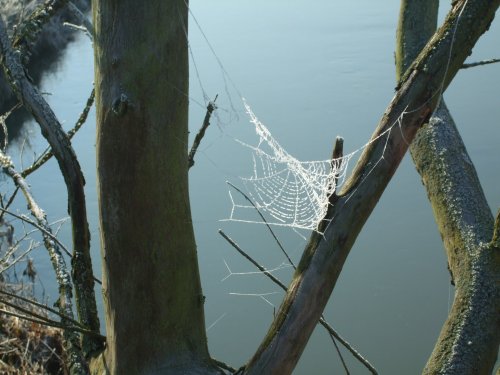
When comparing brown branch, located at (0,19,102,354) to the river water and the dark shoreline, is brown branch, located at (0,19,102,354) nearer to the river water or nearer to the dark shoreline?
the river water

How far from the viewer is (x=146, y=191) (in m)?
1.29

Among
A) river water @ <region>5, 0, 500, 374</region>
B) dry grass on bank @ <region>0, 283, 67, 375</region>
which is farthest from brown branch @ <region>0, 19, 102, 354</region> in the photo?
dry grass on bank @ <region>0, 283, 67, 375</region>

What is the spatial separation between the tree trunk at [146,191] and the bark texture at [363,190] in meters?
0.17

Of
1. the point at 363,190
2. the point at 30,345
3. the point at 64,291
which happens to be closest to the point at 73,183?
the point at 64,291

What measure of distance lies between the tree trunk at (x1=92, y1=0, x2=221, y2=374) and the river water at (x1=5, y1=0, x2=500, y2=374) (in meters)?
1.53

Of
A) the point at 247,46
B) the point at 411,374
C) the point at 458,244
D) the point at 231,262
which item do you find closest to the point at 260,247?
the point at 231,262

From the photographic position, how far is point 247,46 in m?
7.71

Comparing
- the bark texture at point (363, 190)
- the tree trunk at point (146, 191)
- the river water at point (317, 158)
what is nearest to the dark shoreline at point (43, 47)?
the river water at point (317, 158)

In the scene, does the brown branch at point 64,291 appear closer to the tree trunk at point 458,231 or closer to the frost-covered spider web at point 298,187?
the frost-covered spider web at point 298,187

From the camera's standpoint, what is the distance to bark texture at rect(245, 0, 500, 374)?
49.5 inches

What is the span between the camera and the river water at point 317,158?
443cm

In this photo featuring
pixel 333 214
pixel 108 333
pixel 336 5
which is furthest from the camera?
pixel 336 5

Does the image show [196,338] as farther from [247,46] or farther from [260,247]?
[247,46]

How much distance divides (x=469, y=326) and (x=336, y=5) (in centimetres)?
803
